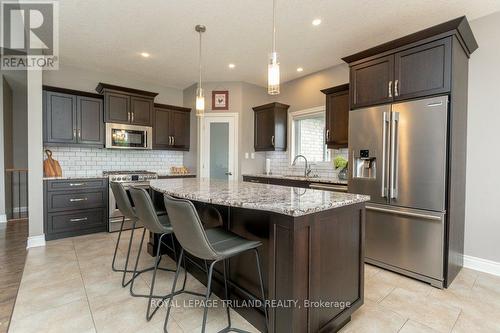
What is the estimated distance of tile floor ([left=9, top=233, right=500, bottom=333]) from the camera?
1.81 meters

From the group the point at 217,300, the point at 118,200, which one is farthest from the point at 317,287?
the point at 118,200

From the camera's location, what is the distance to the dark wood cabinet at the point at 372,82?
271 cm

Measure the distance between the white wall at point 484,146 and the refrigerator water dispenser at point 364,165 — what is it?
103 centimetres

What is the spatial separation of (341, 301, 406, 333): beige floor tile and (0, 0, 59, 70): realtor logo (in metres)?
4.03

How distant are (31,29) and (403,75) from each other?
4.38m

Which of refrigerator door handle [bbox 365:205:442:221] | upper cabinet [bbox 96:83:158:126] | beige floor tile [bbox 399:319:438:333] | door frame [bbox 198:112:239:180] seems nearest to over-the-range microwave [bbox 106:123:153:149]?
upper cabinet [bbox 96:83:158:126]

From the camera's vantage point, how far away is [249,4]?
2.57 meters

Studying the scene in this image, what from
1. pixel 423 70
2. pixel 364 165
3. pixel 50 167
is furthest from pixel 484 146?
pixel 50 167

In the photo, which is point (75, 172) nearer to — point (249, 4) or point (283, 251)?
point (249, 4)

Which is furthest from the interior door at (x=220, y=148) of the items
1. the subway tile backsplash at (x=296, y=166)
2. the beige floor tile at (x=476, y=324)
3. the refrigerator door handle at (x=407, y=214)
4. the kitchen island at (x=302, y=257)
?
the beige floor tile at (x=476, y=324)

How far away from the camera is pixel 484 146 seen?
8.81 ft

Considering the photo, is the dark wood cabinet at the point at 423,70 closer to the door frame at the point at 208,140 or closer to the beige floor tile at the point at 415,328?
the beige floor tile at the point at 415,328

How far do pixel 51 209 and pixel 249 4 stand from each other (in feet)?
12.5

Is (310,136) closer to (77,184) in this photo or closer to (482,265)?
(482,265)
